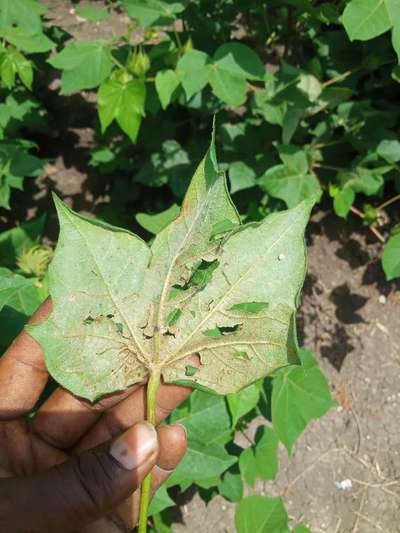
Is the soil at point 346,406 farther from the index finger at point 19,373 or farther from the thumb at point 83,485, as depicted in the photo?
the thumb at point 83,485

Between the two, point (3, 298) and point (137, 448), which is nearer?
point (137, 448)

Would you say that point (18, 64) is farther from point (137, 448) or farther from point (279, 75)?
point (137, 448)

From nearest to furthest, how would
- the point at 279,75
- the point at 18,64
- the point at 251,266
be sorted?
the point at 251,266 → the point at 279,75 → the point at 18,64

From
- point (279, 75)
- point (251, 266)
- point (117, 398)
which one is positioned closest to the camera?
point (251, 266)

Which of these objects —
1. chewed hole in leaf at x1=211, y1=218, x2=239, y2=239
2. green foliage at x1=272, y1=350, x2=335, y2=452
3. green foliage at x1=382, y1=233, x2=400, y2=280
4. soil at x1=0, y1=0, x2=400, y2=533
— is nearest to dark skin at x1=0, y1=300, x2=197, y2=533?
chewed hole in leaf at x1=211, y1=218, x2=239, y2=239

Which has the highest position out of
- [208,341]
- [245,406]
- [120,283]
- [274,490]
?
[120,283]

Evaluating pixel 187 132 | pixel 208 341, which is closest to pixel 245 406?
pixel 208 341
